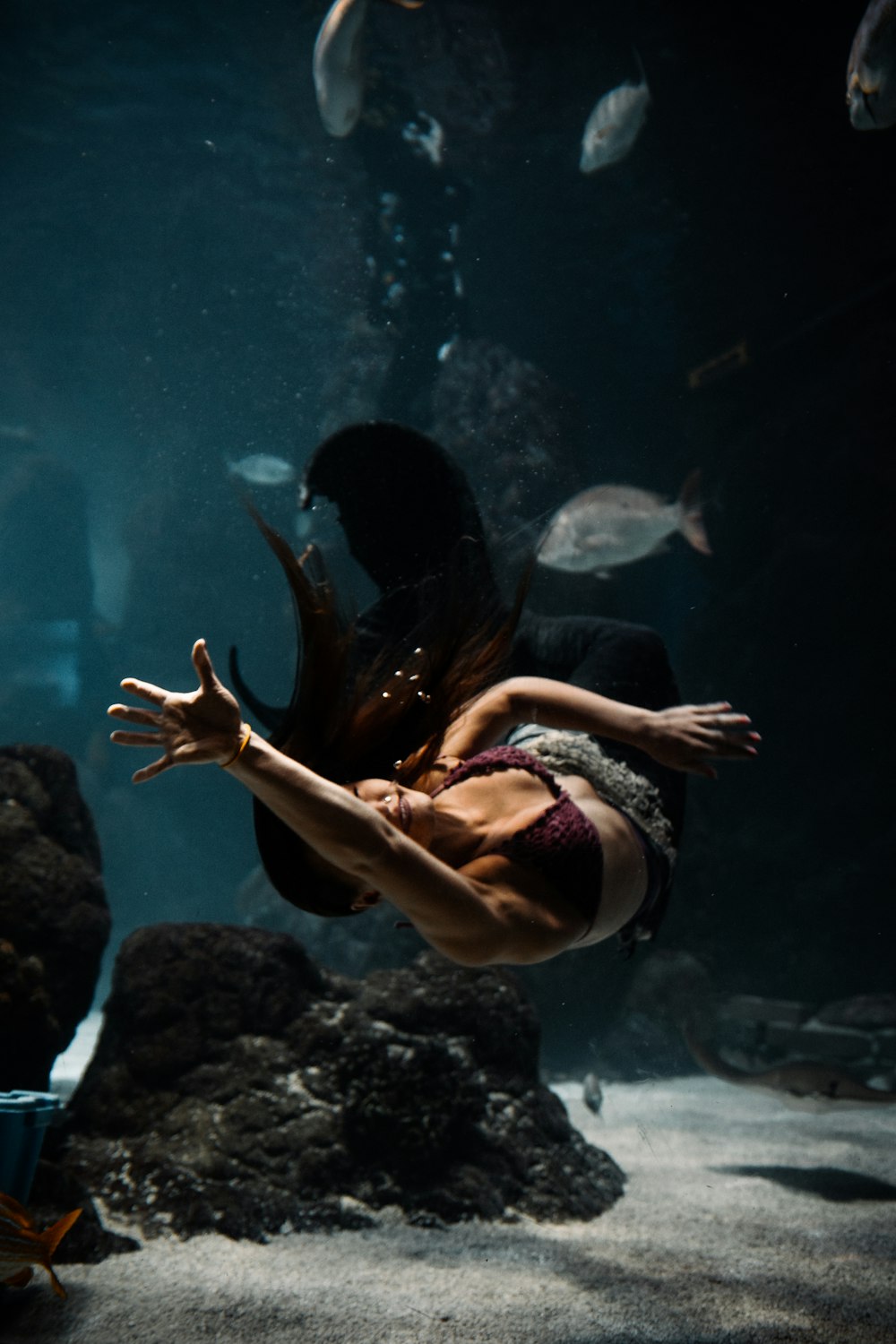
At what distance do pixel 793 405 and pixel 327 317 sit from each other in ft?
40.5

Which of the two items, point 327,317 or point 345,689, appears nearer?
point 345,689

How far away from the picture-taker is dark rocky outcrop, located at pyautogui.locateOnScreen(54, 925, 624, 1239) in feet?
12.9

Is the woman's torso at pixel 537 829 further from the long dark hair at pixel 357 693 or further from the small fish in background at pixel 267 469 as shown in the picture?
the small fish in background at pixel 267 469

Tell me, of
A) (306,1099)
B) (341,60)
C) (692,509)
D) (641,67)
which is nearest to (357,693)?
(306,1099)

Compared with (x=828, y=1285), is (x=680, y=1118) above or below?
below

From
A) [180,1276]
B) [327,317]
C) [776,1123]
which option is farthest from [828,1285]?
[327,317]

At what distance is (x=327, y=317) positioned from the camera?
18297 millimetres

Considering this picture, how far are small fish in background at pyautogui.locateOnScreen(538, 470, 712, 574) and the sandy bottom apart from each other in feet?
17.1

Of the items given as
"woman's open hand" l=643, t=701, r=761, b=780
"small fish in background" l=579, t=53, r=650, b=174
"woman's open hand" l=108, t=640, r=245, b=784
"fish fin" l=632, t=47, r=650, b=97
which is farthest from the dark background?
"woman's open hand" l=108, t=640, r=245, b=784

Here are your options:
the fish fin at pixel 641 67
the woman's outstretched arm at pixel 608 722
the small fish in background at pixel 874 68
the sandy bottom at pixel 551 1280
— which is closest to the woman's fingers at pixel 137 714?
the woman's outstretched arm at pixel 608 722

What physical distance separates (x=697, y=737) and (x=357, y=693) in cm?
127

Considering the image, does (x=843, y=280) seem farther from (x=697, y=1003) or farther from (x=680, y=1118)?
(x=680, y=1118)

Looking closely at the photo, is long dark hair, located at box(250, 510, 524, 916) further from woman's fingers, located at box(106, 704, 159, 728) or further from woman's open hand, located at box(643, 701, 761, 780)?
woman's open hand, located at box(643, 701, 761, 780)

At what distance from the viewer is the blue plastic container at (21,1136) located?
300 cm
